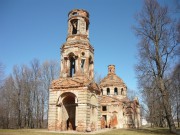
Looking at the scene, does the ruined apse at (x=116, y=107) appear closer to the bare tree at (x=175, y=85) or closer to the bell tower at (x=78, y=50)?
the bare tree at (x=175, y=85)

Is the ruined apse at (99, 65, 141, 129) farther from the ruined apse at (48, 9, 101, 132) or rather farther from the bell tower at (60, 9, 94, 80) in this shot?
the bell tower at (60, 9, 94, 80)

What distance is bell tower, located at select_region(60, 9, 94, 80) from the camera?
21641mm

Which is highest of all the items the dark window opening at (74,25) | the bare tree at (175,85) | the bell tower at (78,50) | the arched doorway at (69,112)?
the dark window opening at (74,25)

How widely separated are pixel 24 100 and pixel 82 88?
753 inches

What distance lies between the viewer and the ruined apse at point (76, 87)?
63.8 feet

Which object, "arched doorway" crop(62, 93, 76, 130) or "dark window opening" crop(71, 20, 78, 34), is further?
"dark window opening" crop(71, 20, 78, 34)

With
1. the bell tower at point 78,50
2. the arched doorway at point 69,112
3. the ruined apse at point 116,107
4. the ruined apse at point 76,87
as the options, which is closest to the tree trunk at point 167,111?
the ruined apse at point 76,87

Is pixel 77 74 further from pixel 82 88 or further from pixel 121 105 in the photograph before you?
pixel 121 105

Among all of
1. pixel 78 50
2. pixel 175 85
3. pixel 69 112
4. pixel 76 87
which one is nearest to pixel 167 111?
pixel 175 85

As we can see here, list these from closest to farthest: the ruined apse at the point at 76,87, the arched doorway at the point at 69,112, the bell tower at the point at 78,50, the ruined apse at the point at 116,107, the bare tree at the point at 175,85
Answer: the ruined apse at the point at 76,87
the bare tree at the point at 175,85
the arched doorway at the point at 69,112
the bell tower at the point at 78,50
the ruined apse at the point at 116,107

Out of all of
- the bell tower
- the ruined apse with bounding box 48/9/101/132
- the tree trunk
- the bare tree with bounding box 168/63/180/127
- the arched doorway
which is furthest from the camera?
the bell tower

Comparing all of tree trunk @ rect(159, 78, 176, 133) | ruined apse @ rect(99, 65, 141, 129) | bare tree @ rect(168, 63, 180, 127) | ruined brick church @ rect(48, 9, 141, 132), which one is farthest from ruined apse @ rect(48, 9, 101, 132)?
ruined apse @ rect(99, 65, 141, 129)

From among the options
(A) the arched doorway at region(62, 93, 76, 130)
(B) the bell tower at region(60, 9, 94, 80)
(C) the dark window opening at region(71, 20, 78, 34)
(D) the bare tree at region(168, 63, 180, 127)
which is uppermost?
(C) the dark window opening at region(71, 20, 78, 34)

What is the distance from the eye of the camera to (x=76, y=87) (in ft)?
65.8
